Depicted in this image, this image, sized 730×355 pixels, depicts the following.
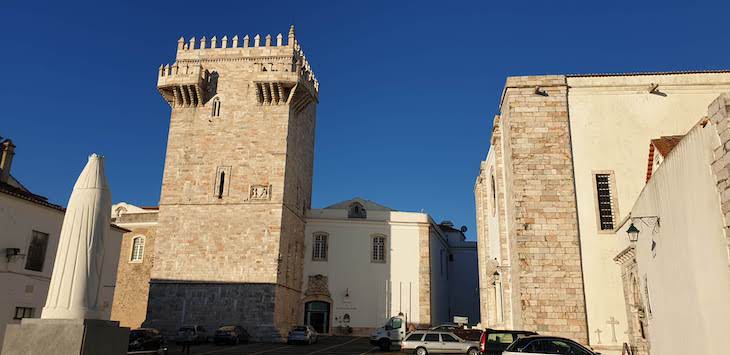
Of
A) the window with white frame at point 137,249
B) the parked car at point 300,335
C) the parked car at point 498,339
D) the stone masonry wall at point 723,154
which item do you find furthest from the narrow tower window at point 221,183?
the stone masonry wall at point 723,154

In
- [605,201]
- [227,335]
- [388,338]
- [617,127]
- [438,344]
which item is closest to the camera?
[605,201]

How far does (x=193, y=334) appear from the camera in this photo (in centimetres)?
2562

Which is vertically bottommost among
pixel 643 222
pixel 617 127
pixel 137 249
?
pixel 643 222

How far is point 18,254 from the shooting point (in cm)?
1805

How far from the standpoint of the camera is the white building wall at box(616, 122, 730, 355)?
8.54 meters

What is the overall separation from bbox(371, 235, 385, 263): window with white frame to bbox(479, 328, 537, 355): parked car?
764 inches

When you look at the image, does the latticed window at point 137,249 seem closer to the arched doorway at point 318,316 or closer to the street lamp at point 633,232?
the arched doorway at point 318,316

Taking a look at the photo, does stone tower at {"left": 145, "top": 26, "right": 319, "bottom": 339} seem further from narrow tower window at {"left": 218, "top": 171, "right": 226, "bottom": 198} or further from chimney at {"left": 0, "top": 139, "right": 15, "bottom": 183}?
chimney at {"left": 0, "top": 139, "right": 15, "bottom": 183}

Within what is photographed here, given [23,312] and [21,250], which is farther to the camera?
[23,312]

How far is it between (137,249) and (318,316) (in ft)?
43.0

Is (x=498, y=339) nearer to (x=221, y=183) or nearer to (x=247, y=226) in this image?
(x=247, y=226)

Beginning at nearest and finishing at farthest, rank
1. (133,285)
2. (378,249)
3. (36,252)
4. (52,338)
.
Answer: (52,338) < (36,252) < (133,285) < (378,249)

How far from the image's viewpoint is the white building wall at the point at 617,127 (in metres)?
16.1

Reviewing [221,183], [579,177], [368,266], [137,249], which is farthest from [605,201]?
[137,249]
